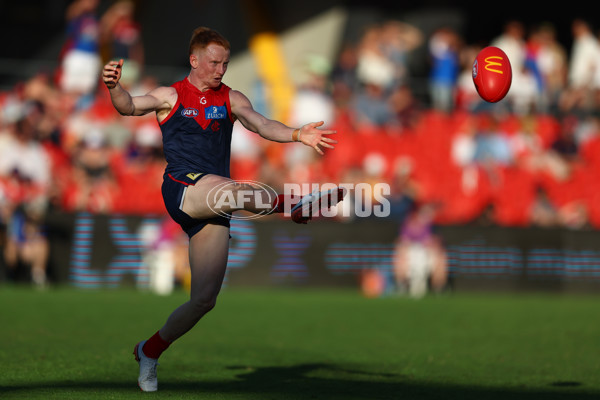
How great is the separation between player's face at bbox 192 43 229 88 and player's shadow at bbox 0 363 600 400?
231cm

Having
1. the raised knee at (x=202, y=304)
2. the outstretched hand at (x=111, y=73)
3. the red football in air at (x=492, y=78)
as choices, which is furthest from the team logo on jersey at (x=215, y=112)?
the red football in air at (x=492, y=78)

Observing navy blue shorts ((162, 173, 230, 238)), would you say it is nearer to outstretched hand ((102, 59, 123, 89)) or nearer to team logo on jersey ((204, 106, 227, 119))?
team logo on jersey ((204, 106, 227, 119))

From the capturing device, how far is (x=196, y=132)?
282 inches

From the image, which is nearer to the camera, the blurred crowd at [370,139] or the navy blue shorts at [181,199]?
the navy blue shorts at [181,199]

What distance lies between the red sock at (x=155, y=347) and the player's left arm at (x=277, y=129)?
171 centimetres

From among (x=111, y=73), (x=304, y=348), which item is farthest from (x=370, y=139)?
(x=111, y=73)

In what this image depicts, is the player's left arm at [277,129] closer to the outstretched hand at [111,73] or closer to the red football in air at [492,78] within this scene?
the outstretched hand at [111,73]

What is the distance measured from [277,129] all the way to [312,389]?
200cm

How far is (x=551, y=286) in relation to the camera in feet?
57.9

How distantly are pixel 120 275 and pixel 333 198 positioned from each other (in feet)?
32.7

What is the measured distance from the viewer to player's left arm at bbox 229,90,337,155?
6711mm

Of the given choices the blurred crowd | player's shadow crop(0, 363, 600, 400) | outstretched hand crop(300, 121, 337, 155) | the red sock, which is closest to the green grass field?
player's shadow crop(0, 363, 600, 400)

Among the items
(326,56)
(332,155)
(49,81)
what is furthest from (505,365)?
(326,56)

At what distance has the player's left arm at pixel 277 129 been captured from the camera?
Result: 6711 millimetres
